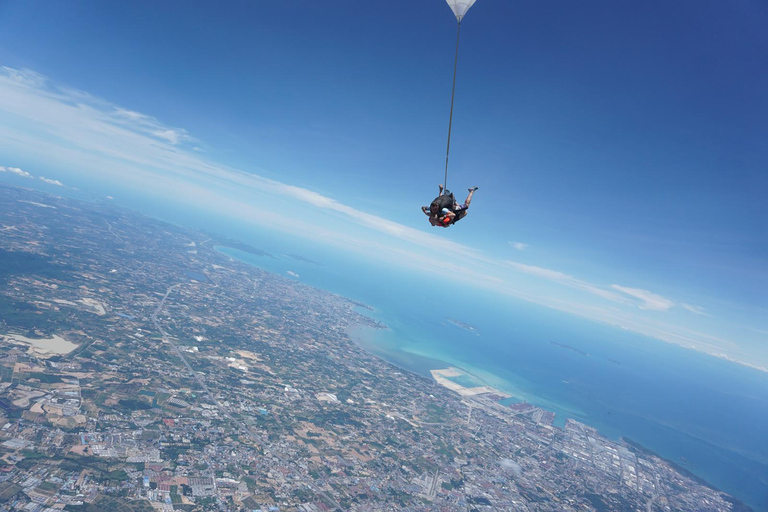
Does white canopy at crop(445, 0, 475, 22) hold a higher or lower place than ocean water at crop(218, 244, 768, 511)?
higher

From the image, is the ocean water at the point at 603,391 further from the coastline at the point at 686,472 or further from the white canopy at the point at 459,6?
the white canopy at the point at 459,6

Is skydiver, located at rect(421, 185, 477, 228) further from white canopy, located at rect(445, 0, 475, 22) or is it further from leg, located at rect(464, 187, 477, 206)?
white canopy, located at rect(445, 0, 475, 22)

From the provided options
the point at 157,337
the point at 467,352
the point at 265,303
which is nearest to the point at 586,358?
the point at 467,352

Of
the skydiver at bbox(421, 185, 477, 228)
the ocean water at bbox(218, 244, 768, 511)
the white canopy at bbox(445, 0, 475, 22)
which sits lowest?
the ocean water at bbox(218, 244, 768, 511)

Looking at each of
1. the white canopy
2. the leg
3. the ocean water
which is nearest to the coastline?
the ocean water

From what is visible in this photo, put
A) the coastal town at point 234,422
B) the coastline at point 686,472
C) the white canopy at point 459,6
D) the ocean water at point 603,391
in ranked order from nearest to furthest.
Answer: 1. the white canopy at point 459,6
2. the coastal town at point 234,422
3. the coastline at point 686,472
4. the ocean water at point 603,391

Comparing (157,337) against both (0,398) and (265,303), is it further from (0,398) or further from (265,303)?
(265,303)

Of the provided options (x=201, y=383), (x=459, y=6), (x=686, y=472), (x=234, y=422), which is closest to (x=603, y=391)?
(x=686, y=472)

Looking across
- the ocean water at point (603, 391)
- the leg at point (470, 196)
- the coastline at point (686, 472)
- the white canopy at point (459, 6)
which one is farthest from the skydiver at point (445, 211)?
the coastline at point (686, 472)

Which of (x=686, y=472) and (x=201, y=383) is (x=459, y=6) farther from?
(x=686, y=472)
